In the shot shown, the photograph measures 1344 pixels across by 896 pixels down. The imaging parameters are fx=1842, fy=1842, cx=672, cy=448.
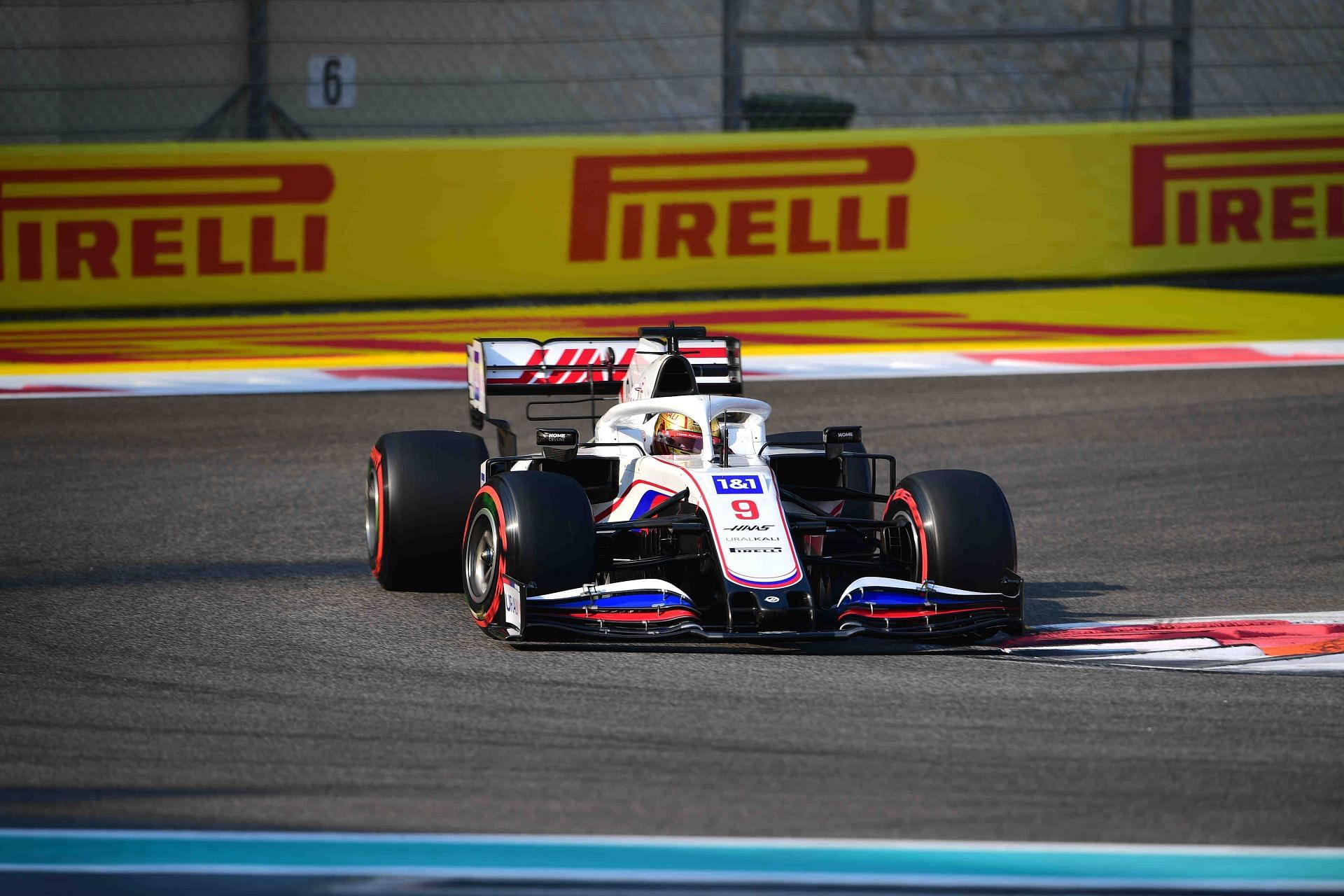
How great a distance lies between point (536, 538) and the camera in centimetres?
582

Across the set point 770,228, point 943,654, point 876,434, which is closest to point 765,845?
point 943,654

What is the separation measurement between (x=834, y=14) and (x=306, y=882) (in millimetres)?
24453

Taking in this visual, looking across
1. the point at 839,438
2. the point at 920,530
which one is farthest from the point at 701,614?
the point at 839,438

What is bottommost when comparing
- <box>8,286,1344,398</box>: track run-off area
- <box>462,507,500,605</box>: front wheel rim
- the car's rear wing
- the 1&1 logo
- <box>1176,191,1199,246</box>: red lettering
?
<box>462,507,500,605</box>: front wheel rim

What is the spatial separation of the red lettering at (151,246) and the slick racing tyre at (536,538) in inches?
325

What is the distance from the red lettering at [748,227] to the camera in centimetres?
1444

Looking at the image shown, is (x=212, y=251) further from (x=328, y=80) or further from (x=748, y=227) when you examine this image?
(x=748, y=227)

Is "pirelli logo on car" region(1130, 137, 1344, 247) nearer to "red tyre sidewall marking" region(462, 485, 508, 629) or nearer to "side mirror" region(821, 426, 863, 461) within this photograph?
"side mirror" region(821, 426, 863, 461)

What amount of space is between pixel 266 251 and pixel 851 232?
4544mm

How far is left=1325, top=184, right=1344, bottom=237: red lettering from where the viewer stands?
1505 cm

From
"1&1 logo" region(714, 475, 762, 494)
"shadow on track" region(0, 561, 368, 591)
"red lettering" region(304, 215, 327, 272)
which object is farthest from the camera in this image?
"red lettering" region(304, 215, 327, 272)

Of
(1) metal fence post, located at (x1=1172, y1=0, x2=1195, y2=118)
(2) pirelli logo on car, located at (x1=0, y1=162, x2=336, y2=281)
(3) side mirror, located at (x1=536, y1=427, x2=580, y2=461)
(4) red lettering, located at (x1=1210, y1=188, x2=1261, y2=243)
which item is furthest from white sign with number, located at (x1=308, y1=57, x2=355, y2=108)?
(3) side mirror, located at (x1=536, y1=427, x2=580, y2=461)

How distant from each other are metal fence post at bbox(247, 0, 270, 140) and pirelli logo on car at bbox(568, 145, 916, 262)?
8.05 feet

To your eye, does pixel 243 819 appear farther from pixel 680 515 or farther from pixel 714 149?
pixel 714 149
